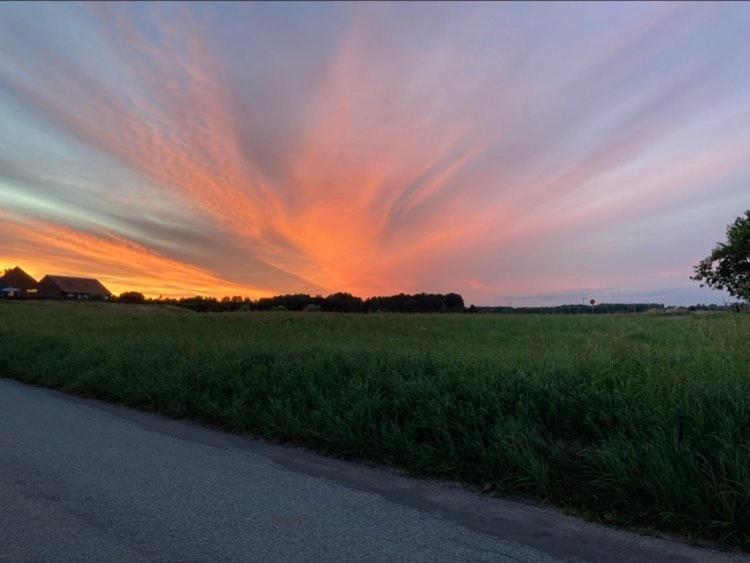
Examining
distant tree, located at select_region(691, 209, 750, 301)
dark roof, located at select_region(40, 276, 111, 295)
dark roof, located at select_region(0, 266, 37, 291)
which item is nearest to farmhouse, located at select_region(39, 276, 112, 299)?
dark roof, located at select_region(40, 276, 111, 295)

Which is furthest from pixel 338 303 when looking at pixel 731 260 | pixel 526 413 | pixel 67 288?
pixel 67 288

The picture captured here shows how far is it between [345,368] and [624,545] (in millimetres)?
4640

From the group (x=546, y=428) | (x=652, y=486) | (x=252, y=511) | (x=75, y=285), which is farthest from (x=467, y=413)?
(x=75, y=285)

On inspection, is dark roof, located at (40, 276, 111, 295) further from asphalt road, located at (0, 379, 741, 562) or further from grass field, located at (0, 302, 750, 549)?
asphalt road, located at (0, 379, 741, 562)

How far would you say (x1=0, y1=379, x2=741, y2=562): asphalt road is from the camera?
10.6 feet

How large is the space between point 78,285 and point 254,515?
101288mm

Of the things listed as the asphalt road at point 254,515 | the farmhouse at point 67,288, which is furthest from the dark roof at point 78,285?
the asphalt road at point 254,515

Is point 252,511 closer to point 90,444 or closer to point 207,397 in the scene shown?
point 90,444

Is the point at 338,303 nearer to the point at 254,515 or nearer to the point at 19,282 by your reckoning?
the point at 254,515

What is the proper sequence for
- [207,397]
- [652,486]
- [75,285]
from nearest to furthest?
1. [652,486]
2. [207,397]
3. [75,285]

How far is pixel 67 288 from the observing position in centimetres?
8756

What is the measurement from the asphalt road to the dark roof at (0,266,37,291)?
10345cm

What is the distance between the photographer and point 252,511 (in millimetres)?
3824

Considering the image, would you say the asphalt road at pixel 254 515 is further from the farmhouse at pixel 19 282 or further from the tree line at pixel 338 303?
the farmhouse at pixel 19 282
